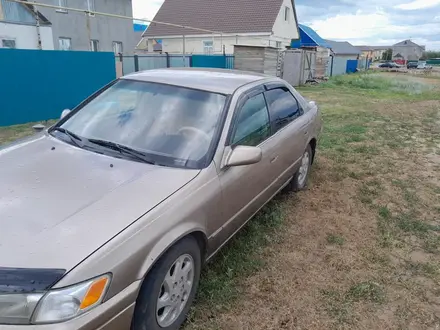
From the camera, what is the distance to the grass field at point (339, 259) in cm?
256

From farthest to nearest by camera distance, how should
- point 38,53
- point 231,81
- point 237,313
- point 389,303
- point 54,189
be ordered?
1. point 38,53
2. point 231,81
3. point 389,303
4. point 237,313
5. point 54,189

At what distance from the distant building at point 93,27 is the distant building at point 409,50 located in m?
105

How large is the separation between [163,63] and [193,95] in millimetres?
10708

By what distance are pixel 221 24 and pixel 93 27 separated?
32.3ft

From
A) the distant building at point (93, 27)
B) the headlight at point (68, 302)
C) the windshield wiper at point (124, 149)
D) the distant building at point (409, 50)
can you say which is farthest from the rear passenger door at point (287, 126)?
the distant building at point (409, 50)

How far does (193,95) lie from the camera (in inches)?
116

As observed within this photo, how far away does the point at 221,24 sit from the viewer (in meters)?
27.1

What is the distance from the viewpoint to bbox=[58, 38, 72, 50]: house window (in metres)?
20.0

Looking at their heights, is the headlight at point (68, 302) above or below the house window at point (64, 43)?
below

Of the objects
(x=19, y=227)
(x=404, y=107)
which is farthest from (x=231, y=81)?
(x=404, y=107)

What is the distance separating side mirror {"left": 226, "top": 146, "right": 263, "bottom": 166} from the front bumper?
108cm

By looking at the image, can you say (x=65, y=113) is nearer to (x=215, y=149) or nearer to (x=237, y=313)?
(x=215, y=149)

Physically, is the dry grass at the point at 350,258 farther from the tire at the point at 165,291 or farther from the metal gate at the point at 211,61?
the metal gate at the point at 211,61

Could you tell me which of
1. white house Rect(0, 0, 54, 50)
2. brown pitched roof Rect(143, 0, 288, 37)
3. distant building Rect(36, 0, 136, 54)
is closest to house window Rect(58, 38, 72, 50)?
distant building Rect(36, 0, 136, 54)
